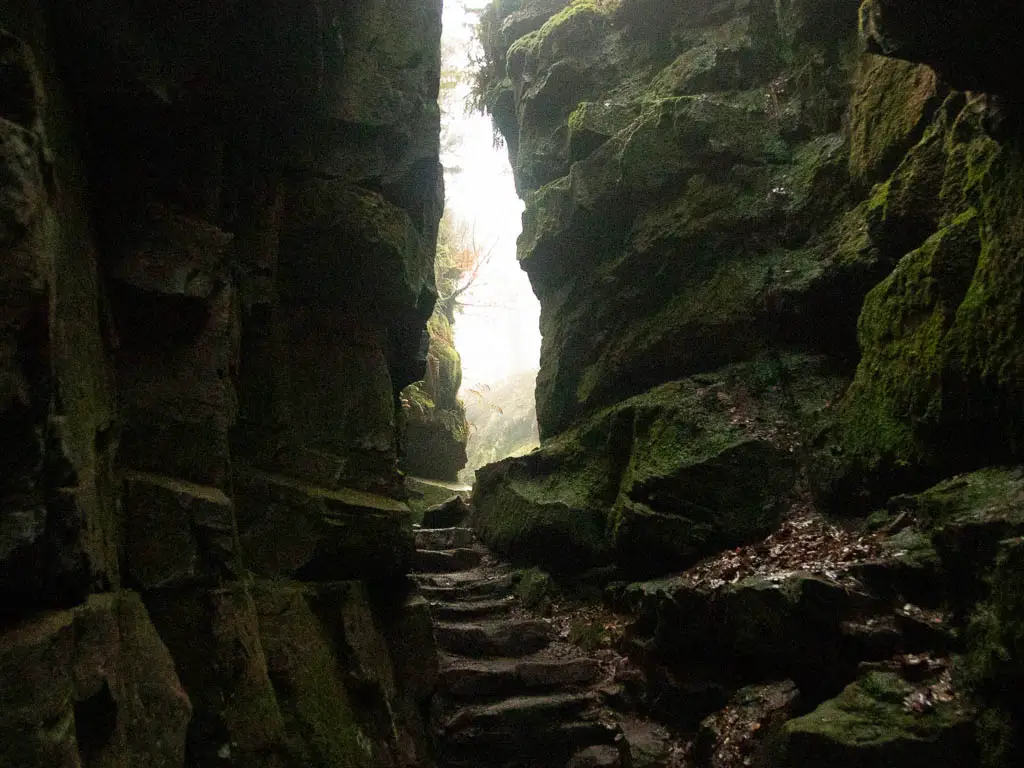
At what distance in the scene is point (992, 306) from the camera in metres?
6.32

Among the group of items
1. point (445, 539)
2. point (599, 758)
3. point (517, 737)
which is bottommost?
point (599, 758)

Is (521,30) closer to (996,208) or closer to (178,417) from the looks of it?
(996,208)

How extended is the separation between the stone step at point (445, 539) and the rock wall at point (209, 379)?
17.0 feet

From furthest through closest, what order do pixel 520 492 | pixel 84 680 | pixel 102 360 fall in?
pixel 520 492, pixel 102 360, pixel 84 680

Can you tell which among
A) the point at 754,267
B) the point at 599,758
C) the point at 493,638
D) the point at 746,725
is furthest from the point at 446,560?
the point at 754,267

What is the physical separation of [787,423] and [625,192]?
5881 mm

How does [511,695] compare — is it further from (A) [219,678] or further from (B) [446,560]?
(A) [219,678]

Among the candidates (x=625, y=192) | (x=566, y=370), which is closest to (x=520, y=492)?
(x=566, y=370)

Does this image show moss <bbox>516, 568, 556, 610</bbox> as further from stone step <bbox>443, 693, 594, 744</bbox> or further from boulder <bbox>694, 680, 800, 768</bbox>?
boulder <bbox>694, 680, 800, 768</bbox>

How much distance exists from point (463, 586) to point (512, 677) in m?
2.79

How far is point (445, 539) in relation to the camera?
1361 cm

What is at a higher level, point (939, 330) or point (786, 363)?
point (939, 330)

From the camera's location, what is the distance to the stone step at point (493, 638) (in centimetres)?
935

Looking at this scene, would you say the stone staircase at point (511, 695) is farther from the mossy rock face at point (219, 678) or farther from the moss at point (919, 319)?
the moss at point (919, 319)
